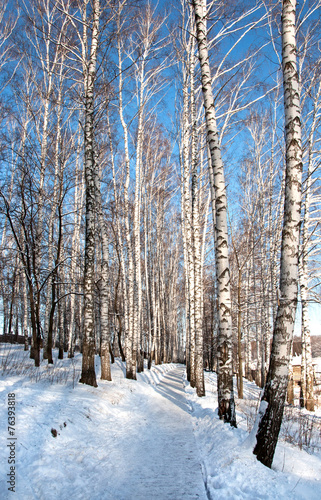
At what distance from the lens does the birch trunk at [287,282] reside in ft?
10.8

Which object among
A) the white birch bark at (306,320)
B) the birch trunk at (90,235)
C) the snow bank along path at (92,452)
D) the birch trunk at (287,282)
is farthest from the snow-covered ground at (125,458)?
the white birch bark at (306,320)

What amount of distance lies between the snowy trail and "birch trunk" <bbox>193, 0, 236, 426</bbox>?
0.96 m

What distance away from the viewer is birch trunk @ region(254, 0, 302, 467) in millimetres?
3295

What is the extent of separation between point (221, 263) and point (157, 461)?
327cm

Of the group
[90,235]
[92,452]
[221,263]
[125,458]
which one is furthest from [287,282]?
[90,235]

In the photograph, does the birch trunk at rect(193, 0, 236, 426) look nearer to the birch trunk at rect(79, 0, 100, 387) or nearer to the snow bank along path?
the snow bank along path

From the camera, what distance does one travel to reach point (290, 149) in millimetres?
3738

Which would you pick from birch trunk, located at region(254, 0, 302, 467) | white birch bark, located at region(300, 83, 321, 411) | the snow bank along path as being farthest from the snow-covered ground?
white birch bark, located at region(300, 83, 321, 411)

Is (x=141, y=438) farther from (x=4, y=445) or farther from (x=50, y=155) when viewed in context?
(x=50, y=155)

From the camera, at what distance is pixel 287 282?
3.45m

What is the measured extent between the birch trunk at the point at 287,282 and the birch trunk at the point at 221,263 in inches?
72.7

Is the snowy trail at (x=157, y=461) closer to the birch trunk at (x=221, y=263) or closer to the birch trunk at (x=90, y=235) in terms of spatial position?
the birch trunk at (x=221, y=263)

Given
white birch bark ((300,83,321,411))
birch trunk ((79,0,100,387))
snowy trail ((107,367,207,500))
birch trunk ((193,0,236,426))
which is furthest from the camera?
white birch bark ((300,83,321,411))

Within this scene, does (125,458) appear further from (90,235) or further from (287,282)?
(90,235)
